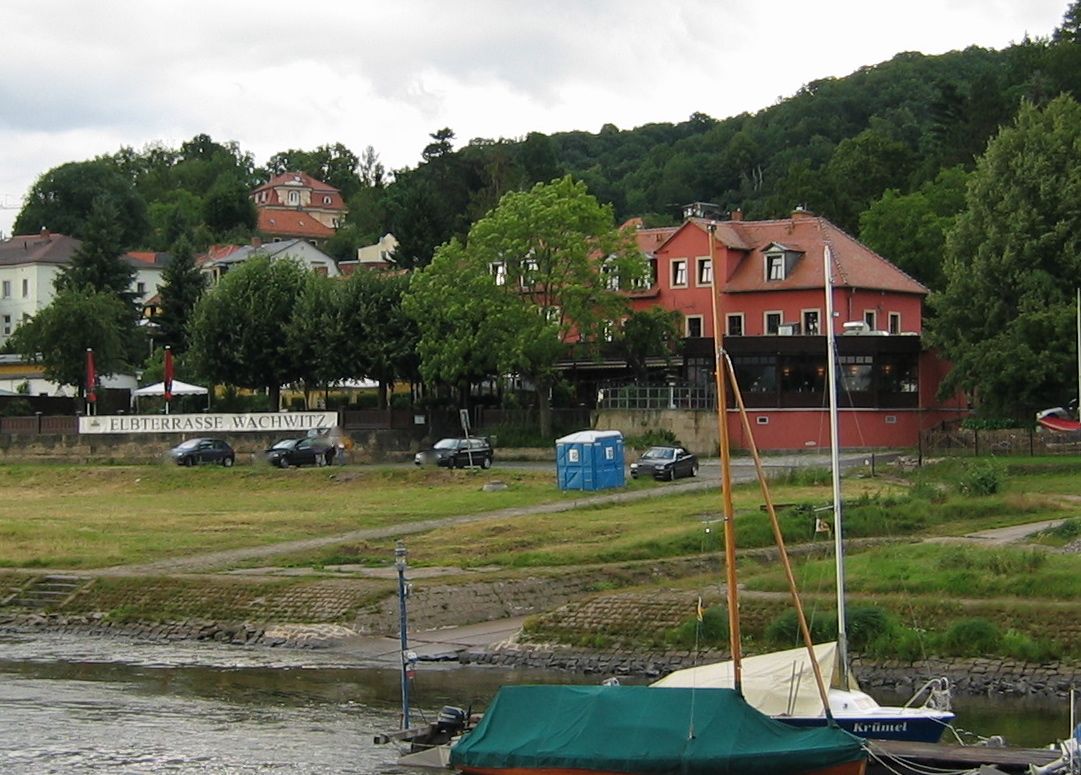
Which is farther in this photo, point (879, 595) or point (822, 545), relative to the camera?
point (822, 545)

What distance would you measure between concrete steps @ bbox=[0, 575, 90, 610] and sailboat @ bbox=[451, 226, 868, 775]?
85.5 ft

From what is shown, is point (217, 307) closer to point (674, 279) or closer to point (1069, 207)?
point (674, 279)

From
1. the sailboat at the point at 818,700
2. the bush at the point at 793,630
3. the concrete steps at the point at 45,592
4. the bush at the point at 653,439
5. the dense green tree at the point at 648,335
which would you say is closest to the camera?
the sailboat at the point at 818,700

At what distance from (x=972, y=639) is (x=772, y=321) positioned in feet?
181

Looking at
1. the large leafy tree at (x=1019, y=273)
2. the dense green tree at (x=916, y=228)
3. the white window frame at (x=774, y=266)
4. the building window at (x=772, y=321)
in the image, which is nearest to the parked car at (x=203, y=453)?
the building window at (x=772, y=321)

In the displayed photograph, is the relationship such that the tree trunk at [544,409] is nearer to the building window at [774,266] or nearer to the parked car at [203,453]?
the building window at [774,266]

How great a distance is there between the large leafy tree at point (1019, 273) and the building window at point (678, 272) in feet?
52.5

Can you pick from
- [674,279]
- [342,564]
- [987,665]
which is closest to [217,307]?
[674,279]

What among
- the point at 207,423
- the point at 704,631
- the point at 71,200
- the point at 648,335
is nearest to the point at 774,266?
the point at 648,335

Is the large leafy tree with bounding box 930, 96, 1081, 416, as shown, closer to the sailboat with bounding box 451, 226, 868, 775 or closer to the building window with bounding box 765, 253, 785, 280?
the building window with bounding box 765, 253, 785, 280

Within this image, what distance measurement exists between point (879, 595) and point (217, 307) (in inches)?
2346

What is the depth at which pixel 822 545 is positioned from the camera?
2056 inches

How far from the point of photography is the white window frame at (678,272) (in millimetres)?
94125

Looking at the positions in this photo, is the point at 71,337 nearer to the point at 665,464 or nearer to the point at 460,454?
the point at 460,454
